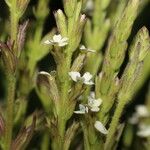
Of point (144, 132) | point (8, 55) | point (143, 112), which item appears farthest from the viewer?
point (143, 112)

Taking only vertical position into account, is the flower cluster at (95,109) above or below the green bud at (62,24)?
below

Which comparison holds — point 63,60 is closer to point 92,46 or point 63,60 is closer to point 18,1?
point 18,1

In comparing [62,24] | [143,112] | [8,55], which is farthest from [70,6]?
[143,112]

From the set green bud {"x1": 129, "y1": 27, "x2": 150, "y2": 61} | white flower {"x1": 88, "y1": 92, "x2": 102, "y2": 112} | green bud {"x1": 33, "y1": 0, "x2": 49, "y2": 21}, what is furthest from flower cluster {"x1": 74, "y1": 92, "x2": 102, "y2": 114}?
green bud {"x1": 33, "y1": 0, "x2": 49, "y2": 21}

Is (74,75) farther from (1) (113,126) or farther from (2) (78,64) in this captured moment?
(1) (113,126)

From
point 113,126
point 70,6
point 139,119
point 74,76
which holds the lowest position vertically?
point 139,119

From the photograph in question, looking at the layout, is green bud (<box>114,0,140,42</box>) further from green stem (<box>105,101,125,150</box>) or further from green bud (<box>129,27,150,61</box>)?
green stem (<box>105,101,125,150</box>)

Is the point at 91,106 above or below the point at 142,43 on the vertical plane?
below

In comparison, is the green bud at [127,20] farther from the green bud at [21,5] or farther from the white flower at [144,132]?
the white flower at [144,132]

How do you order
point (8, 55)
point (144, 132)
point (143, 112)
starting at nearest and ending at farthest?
point (8, 55) < point (144, 132) < point (143, 112)

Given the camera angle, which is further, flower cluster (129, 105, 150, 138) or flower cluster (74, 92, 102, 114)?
flower cluster (129, 105, 150, 138)

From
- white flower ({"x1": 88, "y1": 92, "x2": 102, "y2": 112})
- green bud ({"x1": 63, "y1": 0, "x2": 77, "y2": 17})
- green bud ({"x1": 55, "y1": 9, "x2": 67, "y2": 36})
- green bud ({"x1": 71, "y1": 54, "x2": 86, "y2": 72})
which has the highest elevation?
green bud ({"x1": 63, "y1": 0, "x2": 77, "y2": 17})

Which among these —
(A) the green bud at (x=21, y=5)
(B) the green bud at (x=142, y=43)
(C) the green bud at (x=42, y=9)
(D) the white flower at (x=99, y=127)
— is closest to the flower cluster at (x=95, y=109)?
(D) the white flower at (x=99, y=127)
